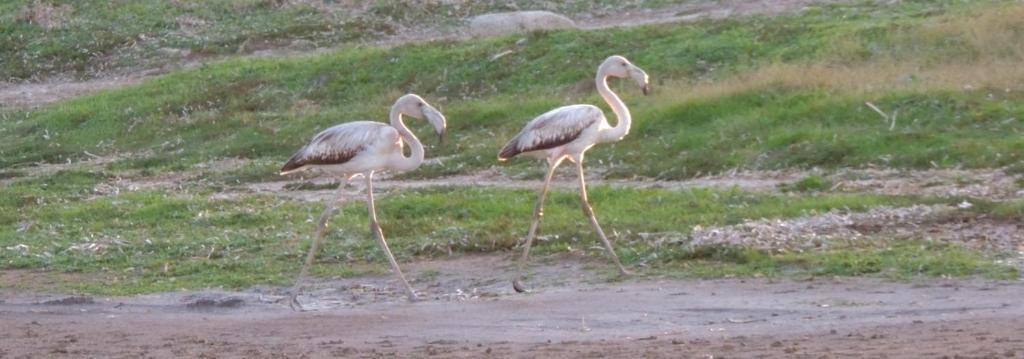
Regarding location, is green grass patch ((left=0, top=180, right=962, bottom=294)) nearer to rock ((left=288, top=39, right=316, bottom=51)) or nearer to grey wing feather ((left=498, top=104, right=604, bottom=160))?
grey wing feather ((left=498, top=104, right=604, bottom=160))

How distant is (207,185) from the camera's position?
15.4 metres

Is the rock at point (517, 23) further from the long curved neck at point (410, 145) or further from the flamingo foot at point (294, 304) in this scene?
the flamingo foot at point (294, 304)

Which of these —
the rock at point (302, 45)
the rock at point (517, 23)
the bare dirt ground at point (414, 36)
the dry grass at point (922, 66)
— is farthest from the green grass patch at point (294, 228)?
the rock at point (302, 45)

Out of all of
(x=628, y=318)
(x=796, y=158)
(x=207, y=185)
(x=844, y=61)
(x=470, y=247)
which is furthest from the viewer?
(x=844, y=61)

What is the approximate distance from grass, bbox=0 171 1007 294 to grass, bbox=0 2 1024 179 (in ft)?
4.96

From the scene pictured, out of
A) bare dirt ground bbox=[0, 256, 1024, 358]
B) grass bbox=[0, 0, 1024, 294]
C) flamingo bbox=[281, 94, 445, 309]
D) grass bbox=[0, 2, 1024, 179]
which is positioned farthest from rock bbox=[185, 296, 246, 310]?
grass bbox=[0, 2, 1024, 179]

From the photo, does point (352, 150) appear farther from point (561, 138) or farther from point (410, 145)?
point (561, 138)

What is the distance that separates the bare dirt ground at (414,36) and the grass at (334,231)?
8.25 metres

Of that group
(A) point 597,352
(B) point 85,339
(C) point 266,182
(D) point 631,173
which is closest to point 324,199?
(C) point 266,182

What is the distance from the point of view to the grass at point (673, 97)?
14.1 m

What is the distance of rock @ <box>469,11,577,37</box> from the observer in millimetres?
22562

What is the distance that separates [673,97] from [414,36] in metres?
7.95

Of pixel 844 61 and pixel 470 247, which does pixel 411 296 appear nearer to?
pixel 470 247

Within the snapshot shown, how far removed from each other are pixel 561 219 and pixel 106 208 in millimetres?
4096
